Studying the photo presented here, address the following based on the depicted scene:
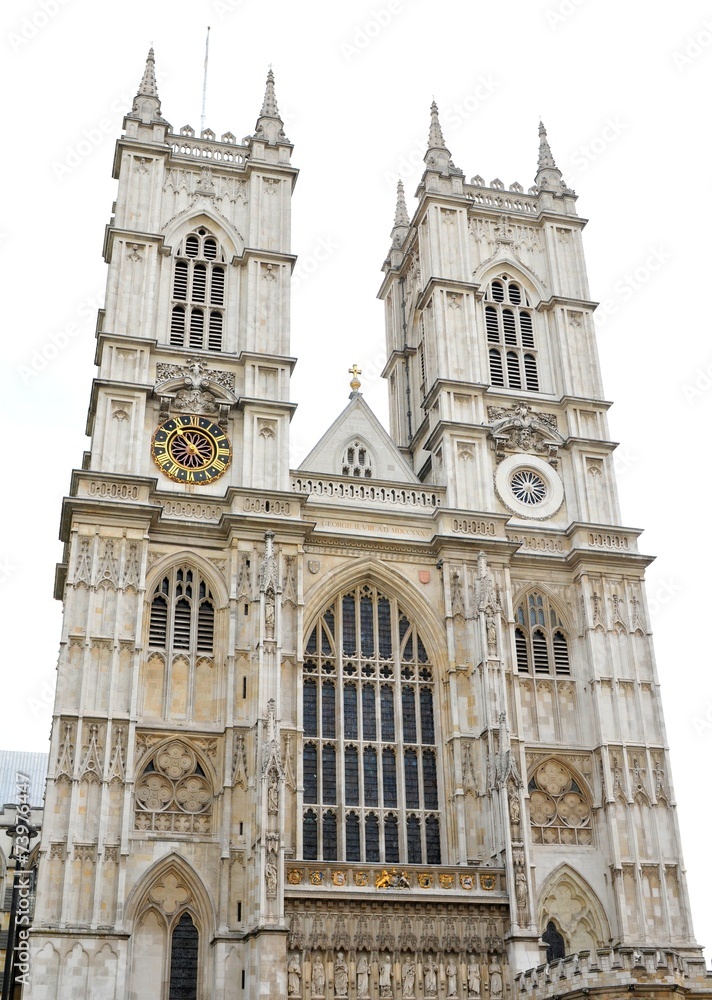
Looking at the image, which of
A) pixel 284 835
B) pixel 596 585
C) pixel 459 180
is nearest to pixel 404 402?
pixel 459 180

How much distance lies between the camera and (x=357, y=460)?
113ft

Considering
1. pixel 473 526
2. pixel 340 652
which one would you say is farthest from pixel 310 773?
pixel 473 526

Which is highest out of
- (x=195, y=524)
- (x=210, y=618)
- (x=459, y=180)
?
(x=459, y=180)

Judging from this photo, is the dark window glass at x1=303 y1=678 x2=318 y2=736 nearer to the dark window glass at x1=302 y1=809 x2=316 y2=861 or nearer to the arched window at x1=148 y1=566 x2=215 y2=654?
the dark window glass at x1=302 y1=809 x2=316 y2=861

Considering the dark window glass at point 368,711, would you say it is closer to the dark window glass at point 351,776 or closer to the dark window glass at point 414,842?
the dark window glass at point 351,776

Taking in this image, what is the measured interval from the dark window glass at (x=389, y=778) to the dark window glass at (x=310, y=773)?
179cm

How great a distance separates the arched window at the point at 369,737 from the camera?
2853cm

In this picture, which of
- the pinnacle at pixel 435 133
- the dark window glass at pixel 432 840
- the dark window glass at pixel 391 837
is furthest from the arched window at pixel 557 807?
the pinnacle at pixel 435 133

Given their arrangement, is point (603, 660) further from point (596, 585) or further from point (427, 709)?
point (427, 709)

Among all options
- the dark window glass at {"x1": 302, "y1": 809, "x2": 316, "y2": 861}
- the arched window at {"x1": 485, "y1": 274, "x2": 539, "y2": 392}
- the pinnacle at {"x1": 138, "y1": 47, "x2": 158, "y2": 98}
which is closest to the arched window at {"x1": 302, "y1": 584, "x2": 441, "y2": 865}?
the dark window glass at {"x1": 302, "y1": 809, "x2": 316, "y2": 861}

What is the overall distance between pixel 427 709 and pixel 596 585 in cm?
614

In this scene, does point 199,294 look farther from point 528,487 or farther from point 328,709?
point 328,709

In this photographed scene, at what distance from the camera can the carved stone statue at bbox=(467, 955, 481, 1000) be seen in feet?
83.0

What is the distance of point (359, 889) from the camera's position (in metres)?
25.7
